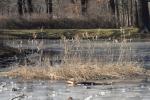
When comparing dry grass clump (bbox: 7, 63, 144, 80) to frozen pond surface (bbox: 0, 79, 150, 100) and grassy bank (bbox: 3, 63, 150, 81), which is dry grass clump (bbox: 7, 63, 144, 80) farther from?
frozen pond surface (bbox: 0, 79, 150, 100)

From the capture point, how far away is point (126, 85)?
56.4 ft

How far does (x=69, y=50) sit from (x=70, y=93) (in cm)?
500

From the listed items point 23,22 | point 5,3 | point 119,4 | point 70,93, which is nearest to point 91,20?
point 23,22

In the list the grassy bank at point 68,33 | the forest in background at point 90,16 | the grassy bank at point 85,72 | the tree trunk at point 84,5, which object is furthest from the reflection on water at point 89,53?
the tree trunk at point 84,5

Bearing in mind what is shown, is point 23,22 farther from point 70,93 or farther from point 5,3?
point 70,93

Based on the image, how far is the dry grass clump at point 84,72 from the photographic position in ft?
61.8

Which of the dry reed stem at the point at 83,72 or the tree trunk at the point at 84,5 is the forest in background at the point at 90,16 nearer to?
the tree trunk at the point at 84,5

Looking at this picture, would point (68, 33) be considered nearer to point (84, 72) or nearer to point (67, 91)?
point (84, 72)

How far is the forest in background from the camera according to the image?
53094 millimetres

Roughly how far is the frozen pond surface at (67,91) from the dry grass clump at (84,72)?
0.74 m

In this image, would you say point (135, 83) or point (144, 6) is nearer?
point (135, 83)

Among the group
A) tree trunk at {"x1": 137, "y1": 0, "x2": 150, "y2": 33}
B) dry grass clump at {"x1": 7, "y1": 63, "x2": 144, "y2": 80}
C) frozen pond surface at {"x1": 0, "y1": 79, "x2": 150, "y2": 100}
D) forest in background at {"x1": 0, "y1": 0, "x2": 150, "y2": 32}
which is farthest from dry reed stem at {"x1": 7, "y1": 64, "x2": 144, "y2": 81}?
tree trunk at {"x1": 137, "y1": 0, "x2": 150, "y2": 33}

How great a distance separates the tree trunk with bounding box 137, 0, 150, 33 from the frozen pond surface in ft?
109

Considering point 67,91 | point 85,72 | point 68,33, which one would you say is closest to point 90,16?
point 68,33
